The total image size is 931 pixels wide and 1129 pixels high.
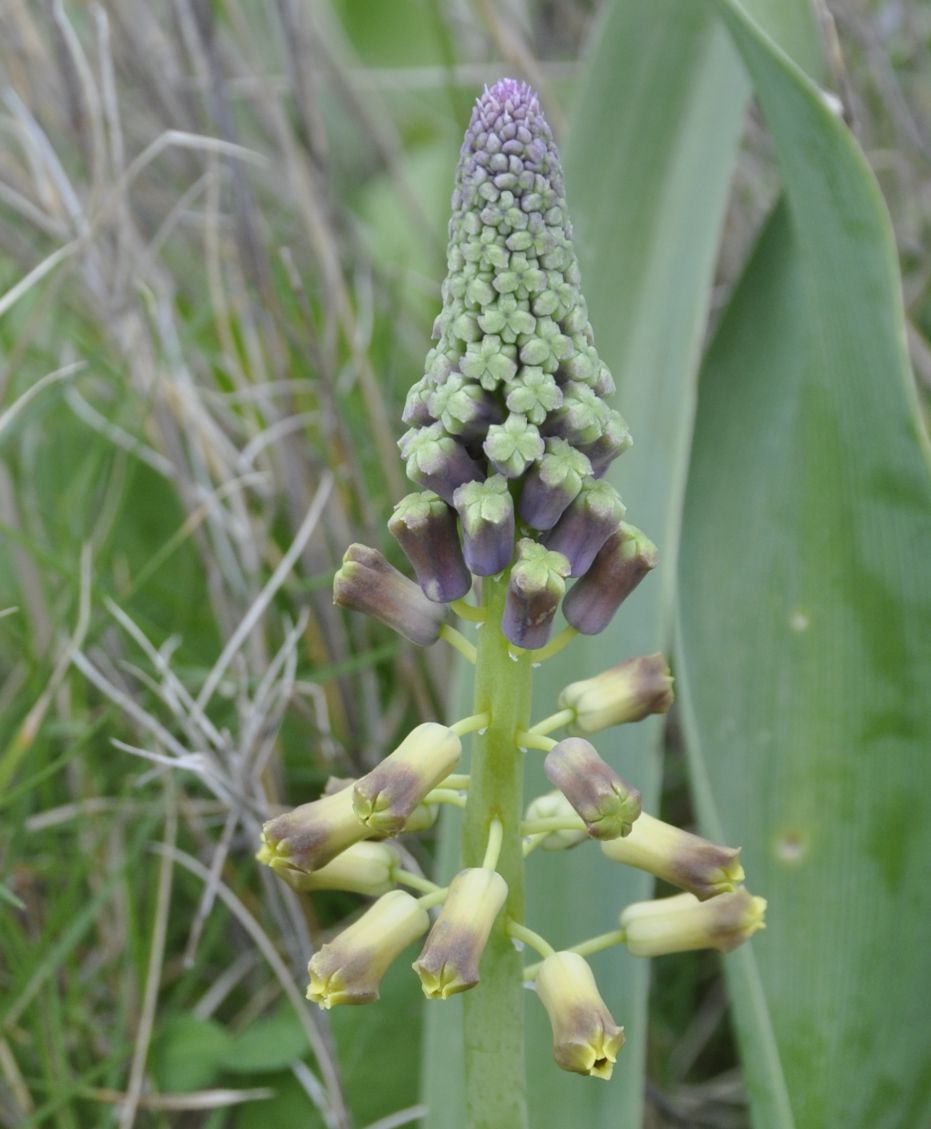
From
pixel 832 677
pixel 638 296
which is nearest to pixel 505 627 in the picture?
pixel 832 677

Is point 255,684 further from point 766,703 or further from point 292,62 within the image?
point 292,62

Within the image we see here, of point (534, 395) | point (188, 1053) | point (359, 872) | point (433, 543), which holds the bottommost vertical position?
point (188, 1053)

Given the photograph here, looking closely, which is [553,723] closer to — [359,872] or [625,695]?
[625,695]

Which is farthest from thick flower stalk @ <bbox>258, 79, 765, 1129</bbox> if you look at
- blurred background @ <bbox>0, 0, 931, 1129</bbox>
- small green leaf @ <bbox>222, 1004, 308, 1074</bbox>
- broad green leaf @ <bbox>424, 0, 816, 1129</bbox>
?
small green leaf @ <bbox>222, 1004, 308, 1074</bbox>

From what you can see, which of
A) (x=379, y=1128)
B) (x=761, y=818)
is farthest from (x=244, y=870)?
(x=761, y=818)

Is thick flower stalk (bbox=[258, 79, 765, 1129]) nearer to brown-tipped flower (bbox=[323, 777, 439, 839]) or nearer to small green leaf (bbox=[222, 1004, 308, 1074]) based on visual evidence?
brown-tipped flower (bbox=[323, 777, 439, 839])

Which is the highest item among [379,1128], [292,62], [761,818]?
[292,62]
